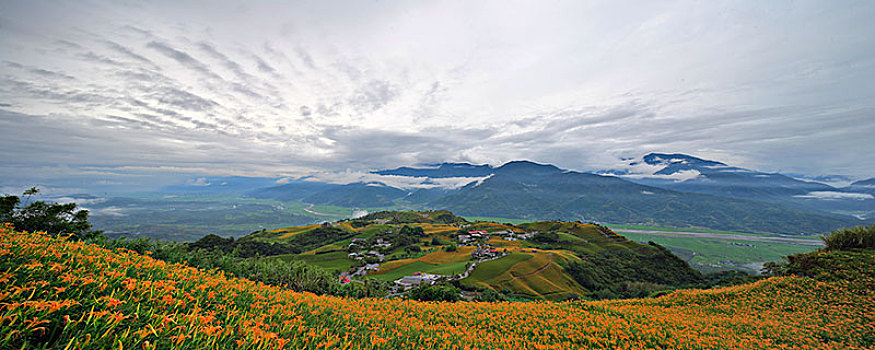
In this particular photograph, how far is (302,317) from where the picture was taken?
547 cm

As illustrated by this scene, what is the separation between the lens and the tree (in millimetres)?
11630

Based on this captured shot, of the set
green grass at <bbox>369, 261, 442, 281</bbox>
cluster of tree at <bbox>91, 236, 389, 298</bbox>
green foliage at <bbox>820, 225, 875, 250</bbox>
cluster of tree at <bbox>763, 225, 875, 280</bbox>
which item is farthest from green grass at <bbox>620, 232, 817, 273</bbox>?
cluster of tree at <bbox>91, 236, 389, 298</bbox>

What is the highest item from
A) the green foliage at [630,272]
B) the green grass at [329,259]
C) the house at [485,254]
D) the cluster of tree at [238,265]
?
the cluster of tree at [238,265]

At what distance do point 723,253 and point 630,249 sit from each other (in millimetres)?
129500

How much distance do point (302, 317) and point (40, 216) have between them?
17.1m

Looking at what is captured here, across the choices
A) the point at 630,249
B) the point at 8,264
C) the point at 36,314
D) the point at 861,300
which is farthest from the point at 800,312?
the point at 630,249

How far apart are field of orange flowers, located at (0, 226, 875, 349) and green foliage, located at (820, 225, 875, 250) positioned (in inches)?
410

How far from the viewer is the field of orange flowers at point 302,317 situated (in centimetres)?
262

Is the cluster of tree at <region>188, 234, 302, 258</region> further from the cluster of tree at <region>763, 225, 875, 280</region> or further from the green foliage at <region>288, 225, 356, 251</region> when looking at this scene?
the cluster of tree at <region>763, 225, 875, 280</region>

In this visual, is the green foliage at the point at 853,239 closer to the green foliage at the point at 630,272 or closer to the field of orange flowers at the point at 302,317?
the field of orange flowers at the point at 302,317

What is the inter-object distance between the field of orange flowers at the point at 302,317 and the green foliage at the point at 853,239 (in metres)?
10.4

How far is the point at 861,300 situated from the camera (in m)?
13.9

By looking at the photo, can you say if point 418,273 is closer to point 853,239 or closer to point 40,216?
point 40,216

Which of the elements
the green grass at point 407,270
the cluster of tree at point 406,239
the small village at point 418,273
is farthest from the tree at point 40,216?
the cluster of tree at point 406,239
